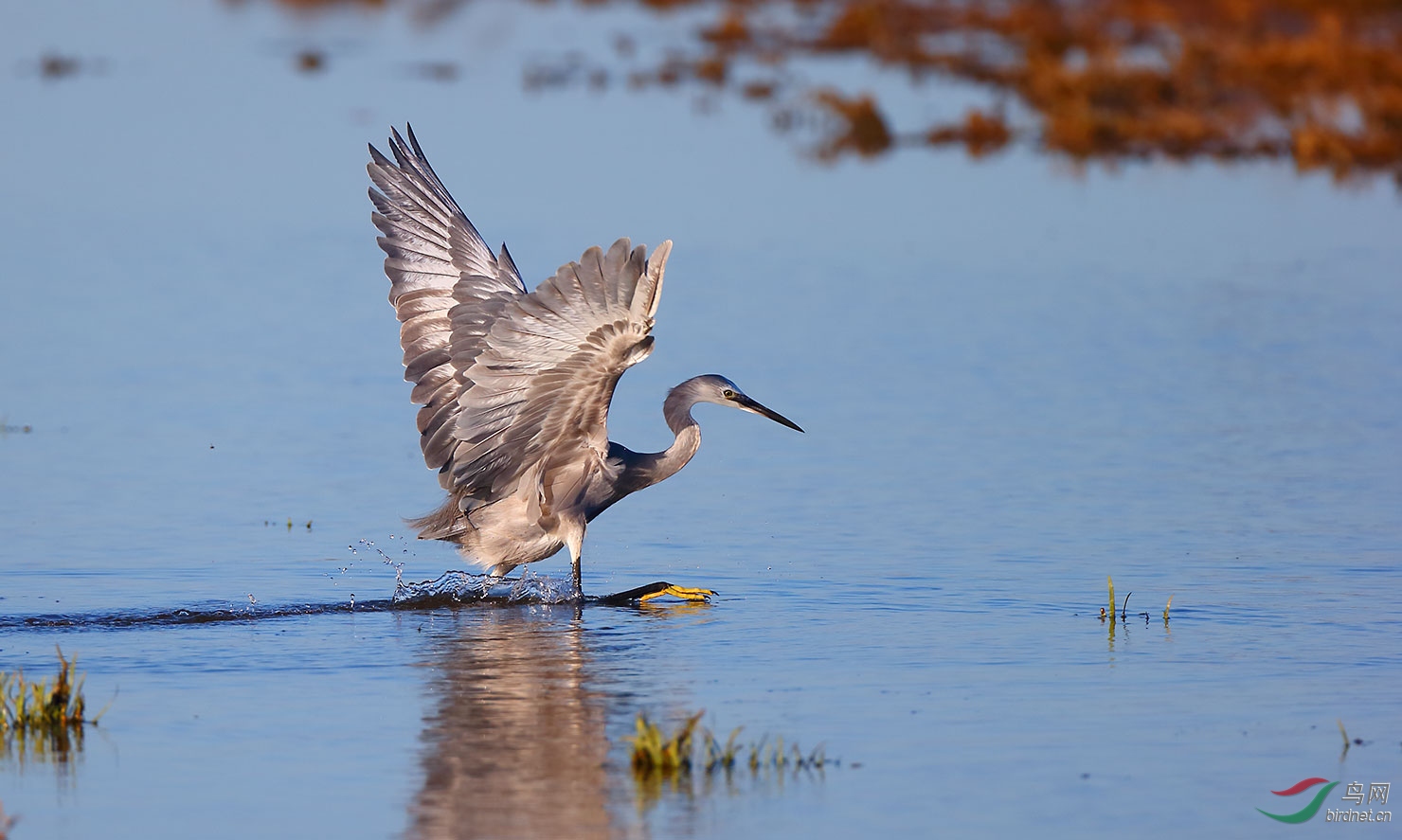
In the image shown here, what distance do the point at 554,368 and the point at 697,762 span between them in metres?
2.18

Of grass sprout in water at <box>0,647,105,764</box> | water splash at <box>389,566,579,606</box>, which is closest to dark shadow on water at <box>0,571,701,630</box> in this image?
water splash at <box>389,566,579,606</box>

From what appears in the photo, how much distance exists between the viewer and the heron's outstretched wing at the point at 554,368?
7.56 meters

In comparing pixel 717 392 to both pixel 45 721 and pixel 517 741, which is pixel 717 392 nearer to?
pixel 517 741

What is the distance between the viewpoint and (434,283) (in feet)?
31.1

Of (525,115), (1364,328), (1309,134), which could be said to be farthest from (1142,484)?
(525,115)

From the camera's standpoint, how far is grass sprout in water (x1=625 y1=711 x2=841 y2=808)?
247 inches

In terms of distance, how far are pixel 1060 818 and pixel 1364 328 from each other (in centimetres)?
966

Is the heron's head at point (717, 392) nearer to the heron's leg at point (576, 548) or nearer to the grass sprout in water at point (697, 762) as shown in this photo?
the heron's leg at point (576, 548)

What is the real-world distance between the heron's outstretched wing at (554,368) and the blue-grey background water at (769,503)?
2.19 feet

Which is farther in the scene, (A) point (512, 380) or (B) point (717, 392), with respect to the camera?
(B) point (717, 392)

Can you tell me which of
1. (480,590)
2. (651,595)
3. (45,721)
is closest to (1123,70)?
(480,590)

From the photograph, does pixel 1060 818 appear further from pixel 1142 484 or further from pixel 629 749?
pixel 1142 484

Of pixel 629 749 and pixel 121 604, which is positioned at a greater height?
pixel 121 604

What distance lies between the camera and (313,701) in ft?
23.4
